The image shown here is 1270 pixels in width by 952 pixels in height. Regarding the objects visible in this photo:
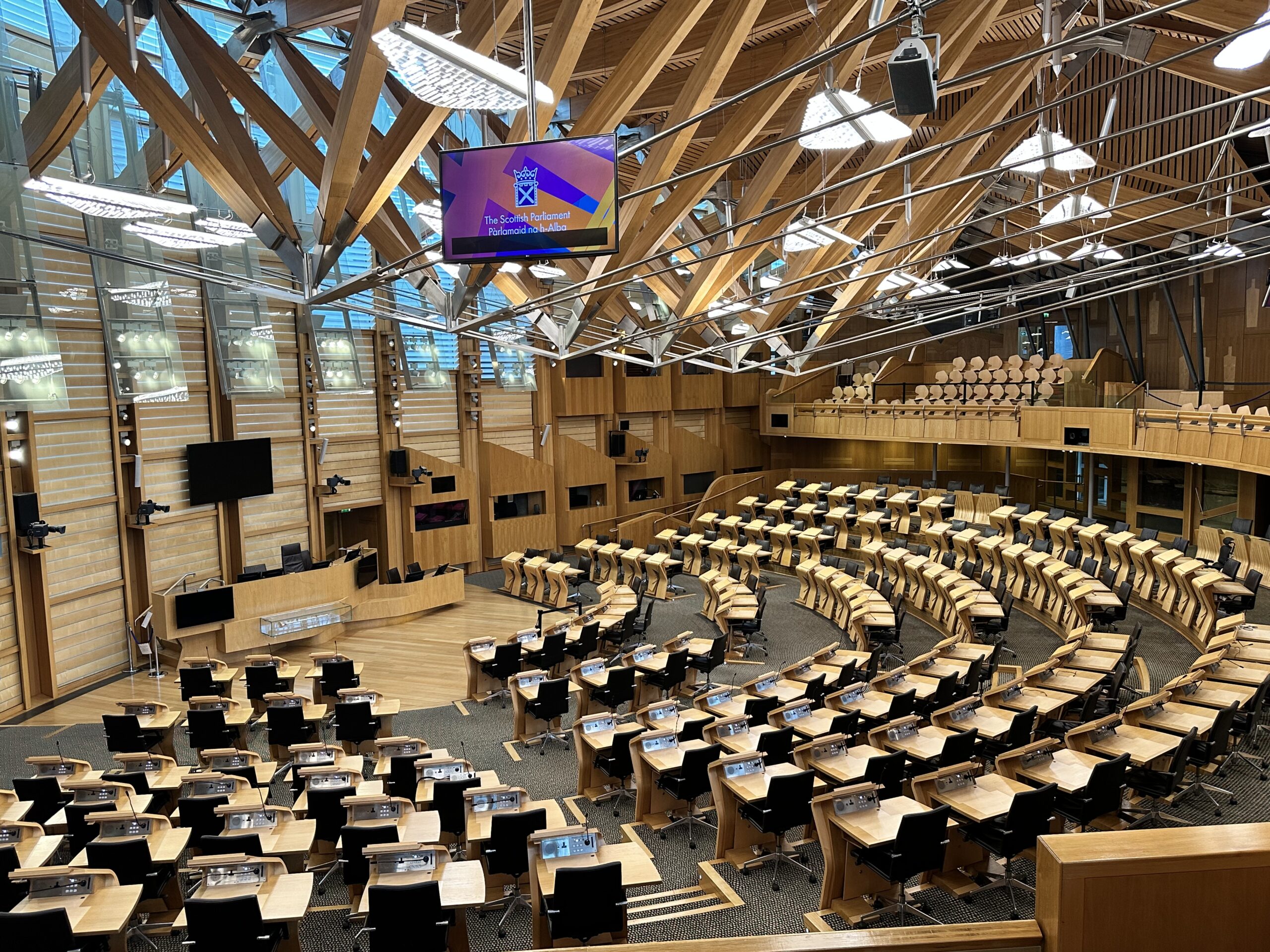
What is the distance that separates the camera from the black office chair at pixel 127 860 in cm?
664

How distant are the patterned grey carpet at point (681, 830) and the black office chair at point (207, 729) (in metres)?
0.96

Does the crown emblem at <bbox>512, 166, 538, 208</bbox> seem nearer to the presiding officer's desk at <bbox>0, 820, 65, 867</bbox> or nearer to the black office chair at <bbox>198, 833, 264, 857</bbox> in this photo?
the black office chair at <bbox>198, 833, 264, 857</bbox>

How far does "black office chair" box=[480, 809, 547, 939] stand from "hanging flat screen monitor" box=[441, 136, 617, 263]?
155 inches

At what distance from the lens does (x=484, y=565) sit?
21781 millimetres

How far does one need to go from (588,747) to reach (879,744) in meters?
2.79

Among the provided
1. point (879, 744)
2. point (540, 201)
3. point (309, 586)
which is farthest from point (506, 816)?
point (309, 586)

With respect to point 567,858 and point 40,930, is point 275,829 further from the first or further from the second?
point 567,858

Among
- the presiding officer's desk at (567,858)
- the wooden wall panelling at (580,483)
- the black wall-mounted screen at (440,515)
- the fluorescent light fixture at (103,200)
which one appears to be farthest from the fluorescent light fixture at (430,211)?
the wooden wall panelling at (580,483)

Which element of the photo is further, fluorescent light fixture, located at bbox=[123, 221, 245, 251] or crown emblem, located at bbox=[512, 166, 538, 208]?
fluorescent light fixture, located at bbox=[123, 221, 245, 251]

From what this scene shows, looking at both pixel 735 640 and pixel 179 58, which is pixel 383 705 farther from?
pixel 179 58

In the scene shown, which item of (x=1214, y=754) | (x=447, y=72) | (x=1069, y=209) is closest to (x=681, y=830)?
(x=1214, y=754)

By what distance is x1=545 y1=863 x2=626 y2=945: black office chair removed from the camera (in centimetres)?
603

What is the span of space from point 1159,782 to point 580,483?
1702 centimetres

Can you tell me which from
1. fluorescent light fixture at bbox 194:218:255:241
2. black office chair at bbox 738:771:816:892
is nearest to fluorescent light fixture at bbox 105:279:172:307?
fluorescent light fixture at bbox 194:218:255:241
